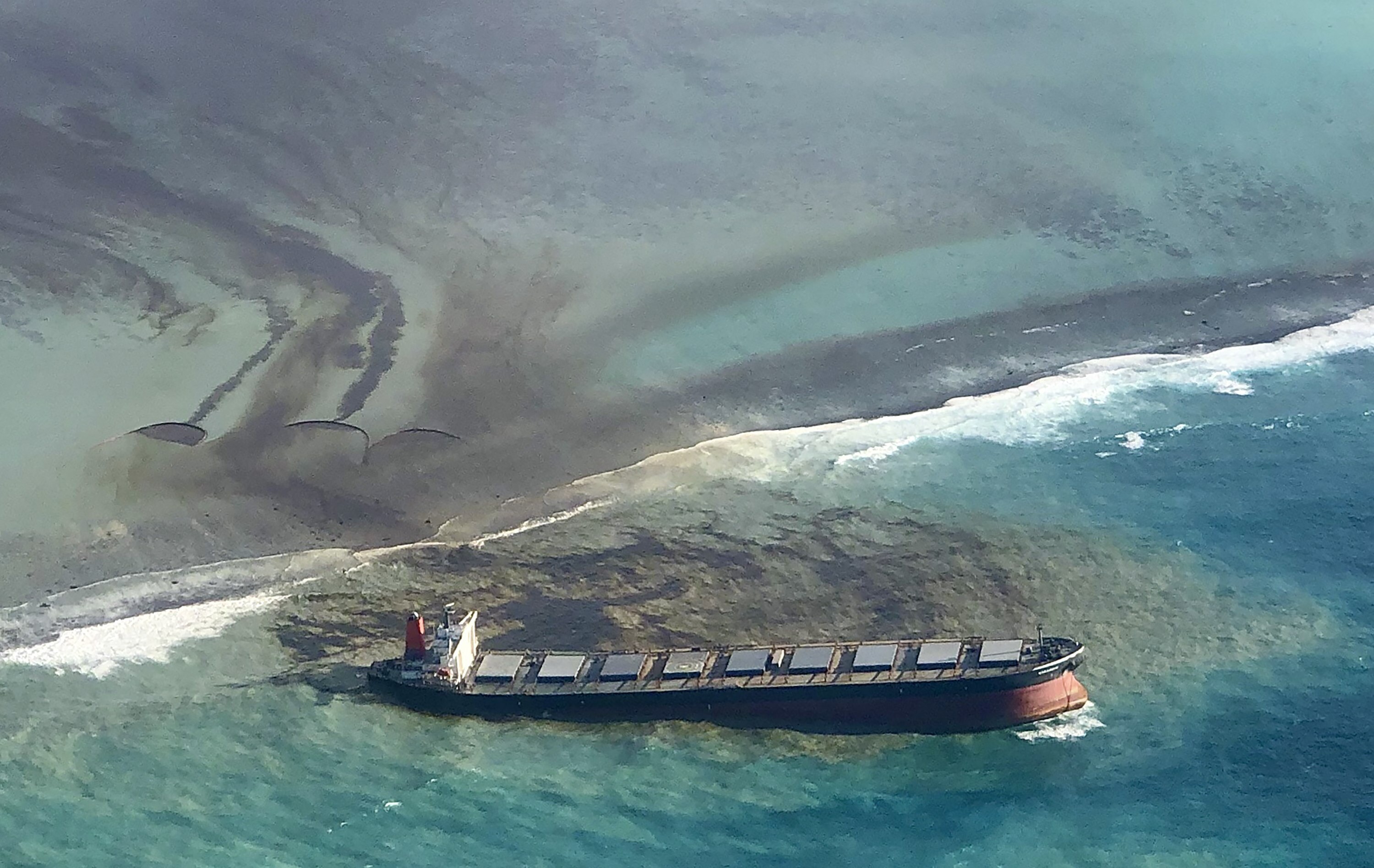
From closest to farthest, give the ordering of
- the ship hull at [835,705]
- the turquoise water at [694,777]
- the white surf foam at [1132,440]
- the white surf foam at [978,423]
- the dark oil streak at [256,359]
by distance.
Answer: the turquoise water at [694,777], the ship hull at [835,705], the white surf foam at [978,423], the white surf foam at [1132,440], the dark oil streak at [256,359]

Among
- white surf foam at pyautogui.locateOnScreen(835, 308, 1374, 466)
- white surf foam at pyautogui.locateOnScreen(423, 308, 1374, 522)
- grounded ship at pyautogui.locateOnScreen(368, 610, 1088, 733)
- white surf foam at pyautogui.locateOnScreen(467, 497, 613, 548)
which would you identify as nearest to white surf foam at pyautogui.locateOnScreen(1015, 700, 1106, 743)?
grounded ship at pyautogui.locateOnScreen(368, 610, 1088, 733)

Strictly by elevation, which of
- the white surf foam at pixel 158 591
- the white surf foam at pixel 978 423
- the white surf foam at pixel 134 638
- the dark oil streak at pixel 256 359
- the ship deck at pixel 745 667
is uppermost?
the dark oil streak at pixel 256 359

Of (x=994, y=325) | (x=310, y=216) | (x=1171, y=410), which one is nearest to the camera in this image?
(x=1171, y=410)

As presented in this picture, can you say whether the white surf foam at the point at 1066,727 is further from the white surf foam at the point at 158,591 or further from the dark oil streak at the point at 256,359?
the dark oil streak at the point at 256,359

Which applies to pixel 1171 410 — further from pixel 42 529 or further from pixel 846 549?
pixel 42 529

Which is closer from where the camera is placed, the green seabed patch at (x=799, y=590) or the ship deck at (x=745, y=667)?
the ship deck at (x=745, y=667)

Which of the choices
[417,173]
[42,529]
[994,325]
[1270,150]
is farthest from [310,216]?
[1270,150]

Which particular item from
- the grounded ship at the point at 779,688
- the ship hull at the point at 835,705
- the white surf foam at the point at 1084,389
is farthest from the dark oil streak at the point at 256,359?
the white surf foam at the point at 1084,389
